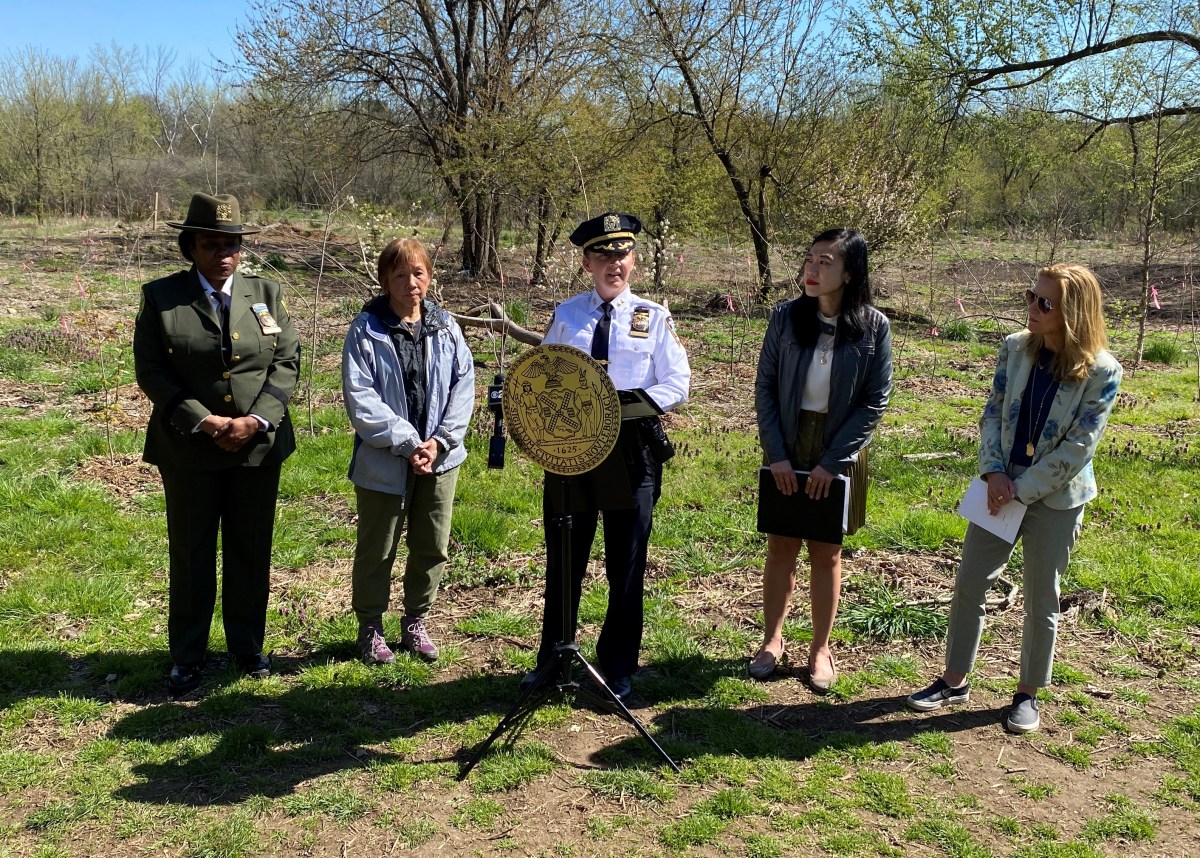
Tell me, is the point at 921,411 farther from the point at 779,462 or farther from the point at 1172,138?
the point at 1172,138

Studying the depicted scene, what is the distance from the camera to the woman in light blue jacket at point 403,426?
3834 mm

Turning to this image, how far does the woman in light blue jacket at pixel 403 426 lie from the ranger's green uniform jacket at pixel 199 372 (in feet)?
1.31

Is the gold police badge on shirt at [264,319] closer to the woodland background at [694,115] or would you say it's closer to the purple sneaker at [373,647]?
the purple sneaker at [373,647]

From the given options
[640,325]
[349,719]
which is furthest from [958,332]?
[349,719]

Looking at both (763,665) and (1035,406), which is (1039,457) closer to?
(1035,406)

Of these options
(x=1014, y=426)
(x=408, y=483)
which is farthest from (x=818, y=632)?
(x=408, y=483)

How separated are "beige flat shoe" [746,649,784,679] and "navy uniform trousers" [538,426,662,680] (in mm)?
597

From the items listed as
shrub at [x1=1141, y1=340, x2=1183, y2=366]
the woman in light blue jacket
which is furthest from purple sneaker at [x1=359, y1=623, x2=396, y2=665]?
shrub at [x1=1141, y1=340, x2=1183, y2=366]

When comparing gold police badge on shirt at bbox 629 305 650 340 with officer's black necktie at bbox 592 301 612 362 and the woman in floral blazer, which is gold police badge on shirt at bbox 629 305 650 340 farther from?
the woman in floral blazer

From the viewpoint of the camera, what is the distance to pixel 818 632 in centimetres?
416

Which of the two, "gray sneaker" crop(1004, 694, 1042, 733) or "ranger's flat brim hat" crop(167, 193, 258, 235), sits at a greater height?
"ranger's flat brim hat" crop(167, 193, 258, 235)

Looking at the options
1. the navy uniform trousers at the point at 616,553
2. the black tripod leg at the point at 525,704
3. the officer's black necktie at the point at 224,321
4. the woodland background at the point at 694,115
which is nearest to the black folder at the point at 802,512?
the navy uniform trousers at the point at 616,553

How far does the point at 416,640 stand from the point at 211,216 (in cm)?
215

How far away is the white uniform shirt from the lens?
12.0 feet
